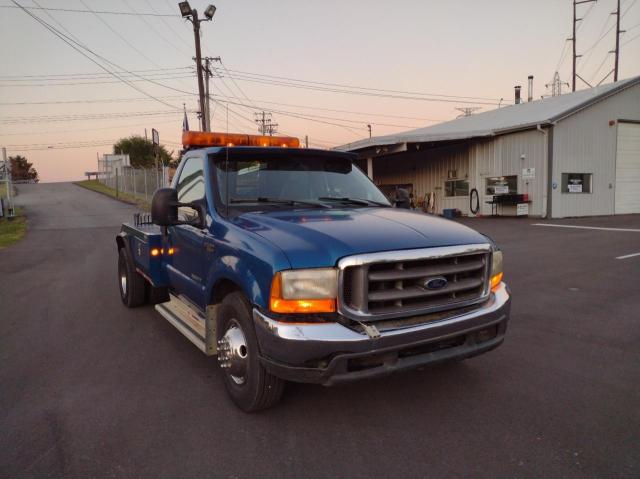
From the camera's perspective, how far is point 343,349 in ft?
8.27

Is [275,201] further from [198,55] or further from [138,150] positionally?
[138,150]

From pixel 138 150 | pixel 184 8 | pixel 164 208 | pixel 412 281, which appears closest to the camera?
pixel 412 281

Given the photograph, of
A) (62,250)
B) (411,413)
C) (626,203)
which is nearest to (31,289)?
(62,250)

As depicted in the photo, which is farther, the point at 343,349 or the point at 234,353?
the point at 234,353

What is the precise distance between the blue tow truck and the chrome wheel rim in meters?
0.01

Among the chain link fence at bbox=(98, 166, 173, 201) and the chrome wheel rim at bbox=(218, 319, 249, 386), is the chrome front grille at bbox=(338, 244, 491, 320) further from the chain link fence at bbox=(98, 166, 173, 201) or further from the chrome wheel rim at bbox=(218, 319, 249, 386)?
the chain link fence at bbox=(98, 166, 173, 201)

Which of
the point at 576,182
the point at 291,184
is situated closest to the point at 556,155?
the point at 576,182

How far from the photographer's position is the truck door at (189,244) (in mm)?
3732

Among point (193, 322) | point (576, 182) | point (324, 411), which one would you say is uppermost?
point (576, 182)

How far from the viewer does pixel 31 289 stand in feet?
24.7

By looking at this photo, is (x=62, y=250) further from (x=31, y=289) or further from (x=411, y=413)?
(x=411, y=413)

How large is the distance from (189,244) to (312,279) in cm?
176

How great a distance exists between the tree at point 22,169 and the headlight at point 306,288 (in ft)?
391

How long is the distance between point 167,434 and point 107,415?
1.87 feet
